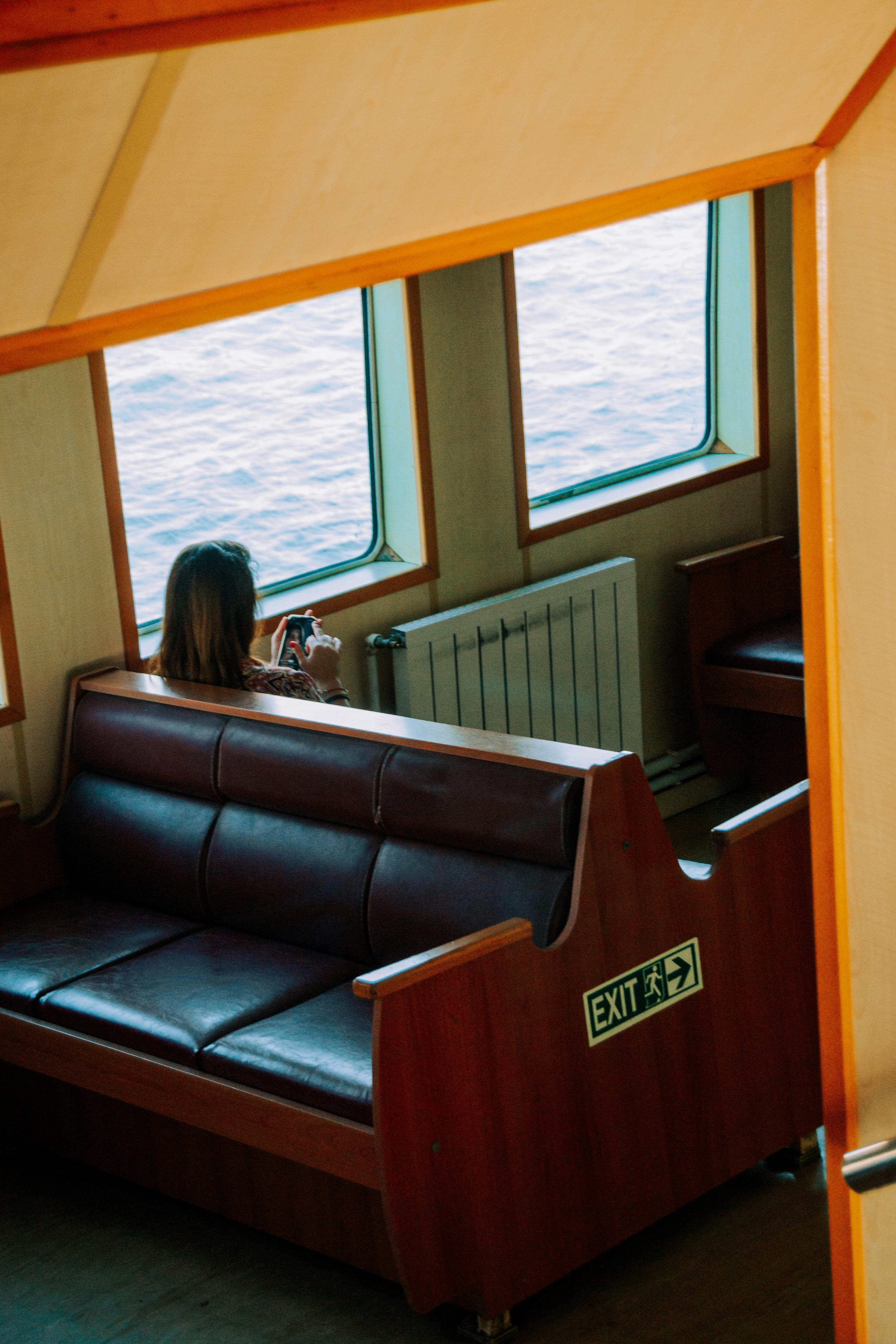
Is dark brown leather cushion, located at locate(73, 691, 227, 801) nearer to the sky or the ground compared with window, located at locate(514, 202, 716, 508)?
nearer to the ground

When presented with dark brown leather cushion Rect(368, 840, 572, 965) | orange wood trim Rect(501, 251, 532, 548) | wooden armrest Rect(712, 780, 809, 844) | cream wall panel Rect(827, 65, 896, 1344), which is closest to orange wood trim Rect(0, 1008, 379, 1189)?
dark brown leather cushion Rect(368, 840, 572, 965)

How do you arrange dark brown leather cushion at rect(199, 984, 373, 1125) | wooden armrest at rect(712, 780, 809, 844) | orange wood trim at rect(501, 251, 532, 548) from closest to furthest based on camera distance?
dark brown leather cushion at rect(199, 984, 373, 1125), wooden armrest at rect(712, 780, 809, 844), orange wood trim at rect(501, 251, 532, 548)

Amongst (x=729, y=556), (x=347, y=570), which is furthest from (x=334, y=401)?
(x=729, y=556)

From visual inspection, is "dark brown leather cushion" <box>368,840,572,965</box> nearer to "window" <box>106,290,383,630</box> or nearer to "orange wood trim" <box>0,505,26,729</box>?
"orange wood trim" <box>0,505,26,729</box>

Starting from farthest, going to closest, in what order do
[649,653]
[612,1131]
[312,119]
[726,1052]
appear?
[649,653], [726,1052], [612,1131], [312,119]

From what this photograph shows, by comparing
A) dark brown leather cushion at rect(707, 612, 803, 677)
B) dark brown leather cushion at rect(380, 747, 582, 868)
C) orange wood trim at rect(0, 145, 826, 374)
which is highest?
orange wood trim at rect(0, 145, 826, 374)

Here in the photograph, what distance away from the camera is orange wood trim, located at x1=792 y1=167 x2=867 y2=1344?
5.28 ft

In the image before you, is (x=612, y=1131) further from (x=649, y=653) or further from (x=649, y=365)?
(x=649, y=365)

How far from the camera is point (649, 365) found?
6.09 m

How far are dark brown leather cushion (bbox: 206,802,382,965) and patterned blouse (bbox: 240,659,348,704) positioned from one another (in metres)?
0.36

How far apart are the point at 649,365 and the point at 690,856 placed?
198cm

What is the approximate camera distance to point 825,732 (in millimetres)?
1730

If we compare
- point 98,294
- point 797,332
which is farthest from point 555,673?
point 98,294

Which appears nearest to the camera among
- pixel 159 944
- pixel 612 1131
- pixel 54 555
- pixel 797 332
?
pixel 797 332
